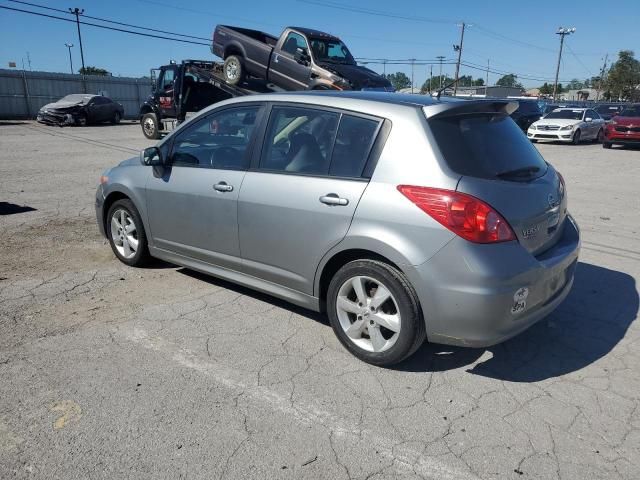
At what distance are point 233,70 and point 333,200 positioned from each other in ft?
45.5

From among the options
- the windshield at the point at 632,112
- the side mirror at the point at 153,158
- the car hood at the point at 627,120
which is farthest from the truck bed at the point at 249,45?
the windshield at the point at 632,112

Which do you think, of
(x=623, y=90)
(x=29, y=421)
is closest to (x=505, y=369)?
(x=29, y=421)

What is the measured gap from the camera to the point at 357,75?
14742 millimetres

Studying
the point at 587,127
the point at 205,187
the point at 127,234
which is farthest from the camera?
the point at 587,127

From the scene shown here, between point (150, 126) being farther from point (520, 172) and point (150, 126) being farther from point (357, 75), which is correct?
point (520, 172)

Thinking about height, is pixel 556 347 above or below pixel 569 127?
below

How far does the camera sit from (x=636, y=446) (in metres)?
2.65

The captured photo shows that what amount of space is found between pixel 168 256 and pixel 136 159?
1.03 m

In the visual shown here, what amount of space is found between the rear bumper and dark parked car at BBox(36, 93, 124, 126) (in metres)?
26.2

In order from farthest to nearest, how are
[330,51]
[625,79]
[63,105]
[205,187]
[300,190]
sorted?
[625,79], [63,105], [330,51], [205,187], [300,190]

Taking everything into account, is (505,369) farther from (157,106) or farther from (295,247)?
(157,106)

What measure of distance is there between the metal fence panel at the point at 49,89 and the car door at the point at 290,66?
67.6 feet

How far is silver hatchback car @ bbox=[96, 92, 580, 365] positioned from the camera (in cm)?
300

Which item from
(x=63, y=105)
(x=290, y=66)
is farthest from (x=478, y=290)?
(x=63, y=105)
